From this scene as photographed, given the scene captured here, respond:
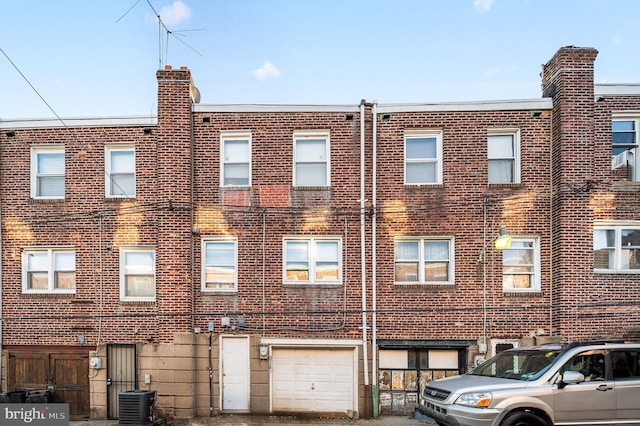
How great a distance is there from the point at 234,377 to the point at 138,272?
378cm

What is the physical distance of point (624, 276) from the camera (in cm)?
1173

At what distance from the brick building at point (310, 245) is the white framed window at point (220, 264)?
39mm

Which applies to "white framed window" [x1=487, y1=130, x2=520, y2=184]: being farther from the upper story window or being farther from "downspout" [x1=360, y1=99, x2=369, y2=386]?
"downspout" [x1=360, y1=99, x2=369, y2=386]

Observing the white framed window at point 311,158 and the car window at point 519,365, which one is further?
the white framed window at point 311,158

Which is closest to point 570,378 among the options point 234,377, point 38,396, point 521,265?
point 521,265

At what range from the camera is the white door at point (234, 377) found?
11773mm

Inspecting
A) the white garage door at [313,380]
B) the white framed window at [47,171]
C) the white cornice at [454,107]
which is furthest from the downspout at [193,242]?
the white cornice at [454,107]

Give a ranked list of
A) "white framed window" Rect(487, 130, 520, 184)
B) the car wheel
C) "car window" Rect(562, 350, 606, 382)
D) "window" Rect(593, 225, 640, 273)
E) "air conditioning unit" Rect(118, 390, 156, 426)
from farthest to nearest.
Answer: "white framed window" Rect(487, 130, 520, 184), "window" Rect(593, 225, 640, 273), "air conditioning unit" Rect(118, 390, 156, 426), "car window" Rect(562, 350, 606, 382), the car wheel

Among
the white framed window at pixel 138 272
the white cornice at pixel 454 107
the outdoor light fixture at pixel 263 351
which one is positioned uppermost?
the white cornice at pixel 454 107

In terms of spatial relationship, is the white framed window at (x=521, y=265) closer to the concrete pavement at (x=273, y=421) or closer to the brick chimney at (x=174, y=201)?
the concrete pavement at (x=273, y=421)

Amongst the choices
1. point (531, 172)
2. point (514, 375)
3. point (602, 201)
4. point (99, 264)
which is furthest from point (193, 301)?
point (602, 201)

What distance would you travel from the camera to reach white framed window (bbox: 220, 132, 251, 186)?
1239cm

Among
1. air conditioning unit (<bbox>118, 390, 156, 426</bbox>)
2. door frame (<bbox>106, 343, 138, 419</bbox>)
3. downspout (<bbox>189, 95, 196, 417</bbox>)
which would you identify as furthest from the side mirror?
door frame (<bbox>106, 343, 138, 419</bbox>)

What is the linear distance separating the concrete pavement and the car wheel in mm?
4036
